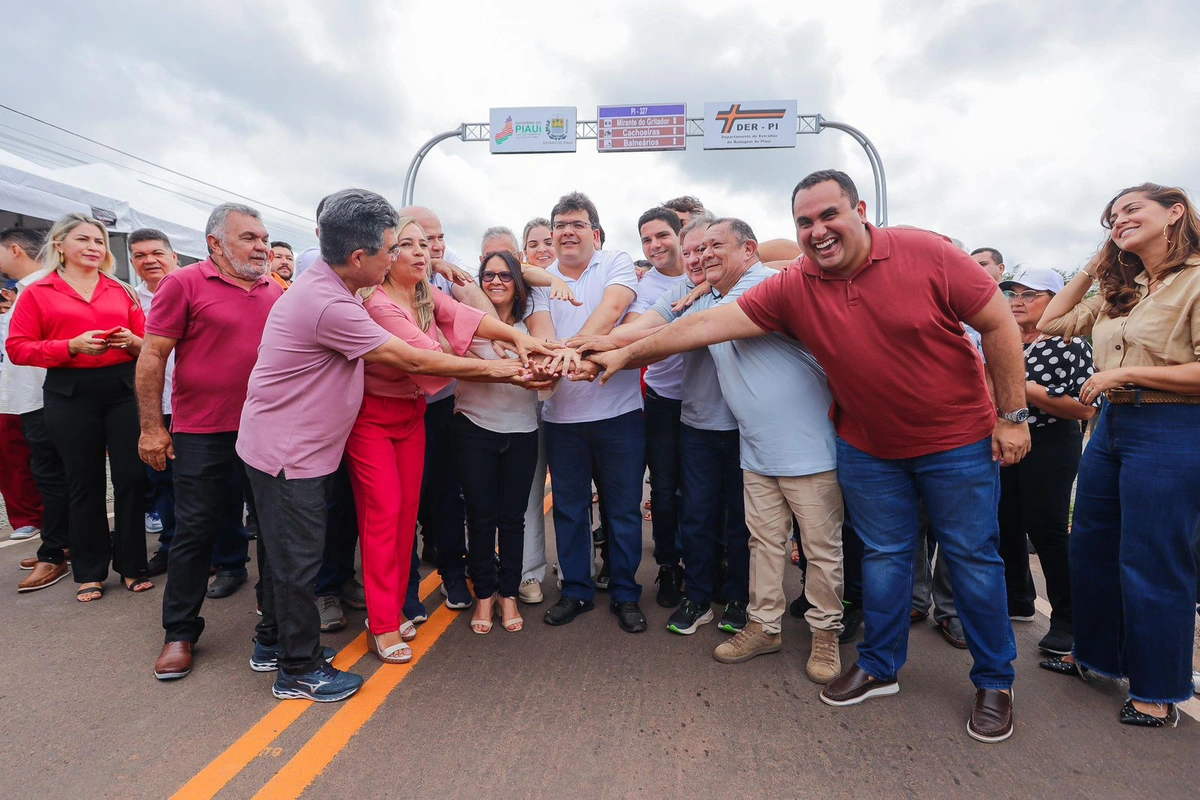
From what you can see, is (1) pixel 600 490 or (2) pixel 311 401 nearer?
(2) pixel 311 401

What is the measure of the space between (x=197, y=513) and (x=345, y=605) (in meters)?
1.09

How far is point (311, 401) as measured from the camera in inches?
105

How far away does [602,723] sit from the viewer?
2.53 meters

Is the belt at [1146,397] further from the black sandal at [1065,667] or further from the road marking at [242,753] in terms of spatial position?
the road marking at [242,753]

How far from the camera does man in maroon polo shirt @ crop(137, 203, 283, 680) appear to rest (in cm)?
304

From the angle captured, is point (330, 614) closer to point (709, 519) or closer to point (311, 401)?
point (311, 401)

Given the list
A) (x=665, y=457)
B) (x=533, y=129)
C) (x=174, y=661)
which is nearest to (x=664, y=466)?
(x=665, y=457)

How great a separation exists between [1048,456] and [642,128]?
680 inches

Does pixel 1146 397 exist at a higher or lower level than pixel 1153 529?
higher

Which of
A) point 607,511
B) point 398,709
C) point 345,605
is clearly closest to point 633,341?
point 607,511

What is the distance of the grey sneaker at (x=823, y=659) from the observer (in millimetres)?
2912

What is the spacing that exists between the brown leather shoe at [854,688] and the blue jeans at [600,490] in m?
1.14

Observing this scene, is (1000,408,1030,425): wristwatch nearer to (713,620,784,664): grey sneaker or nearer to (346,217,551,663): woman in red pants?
(713,620,784,664): grey sneaker

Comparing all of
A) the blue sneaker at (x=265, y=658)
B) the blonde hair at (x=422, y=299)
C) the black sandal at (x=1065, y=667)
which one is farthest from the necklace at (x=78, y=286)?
the black sandal at (x=1065, y=667)
